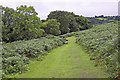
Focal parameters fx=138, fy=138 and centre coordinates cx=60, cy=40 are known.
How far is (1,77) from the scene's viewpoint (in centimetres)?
774

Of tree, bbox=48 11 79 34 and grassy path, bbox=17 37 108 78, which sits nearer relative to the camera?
grassy path, bbox=17 37 108 78

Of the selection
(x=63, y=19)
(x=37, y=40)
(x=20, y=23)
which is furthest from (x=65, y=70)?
(x=63, y=19)

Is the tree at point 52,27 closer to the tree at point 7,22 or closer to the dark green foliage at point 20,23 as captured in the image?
the dark green foliage at point 20,23

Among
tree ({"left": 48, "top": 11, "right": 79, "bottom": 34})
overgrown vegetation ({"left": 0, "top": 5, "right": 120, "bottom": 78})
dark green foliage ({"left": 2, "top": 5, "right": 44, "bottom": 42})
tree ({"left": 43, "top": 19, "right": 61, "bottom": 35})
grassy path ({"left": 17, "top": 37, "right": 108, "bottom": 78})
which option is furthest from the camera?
tree ({"left": 48, "top": 11, "right": 79, "bottom": 34})

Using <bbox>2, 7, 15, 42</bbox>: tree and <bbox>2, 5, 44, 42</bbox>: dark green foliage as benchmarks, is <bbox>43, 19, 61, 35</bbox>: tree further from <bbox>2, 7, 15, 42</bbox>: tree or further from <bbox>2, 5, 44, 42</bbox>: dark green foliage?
<bbox>2, 7, 15, 42</bbox>: tree

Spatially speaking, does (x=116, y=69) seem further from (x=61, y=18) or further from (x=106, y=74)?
(x=61, y=18)

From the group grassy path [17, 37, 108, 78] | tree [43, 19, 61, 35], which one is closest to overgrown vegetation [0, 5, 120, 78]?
tree [43, 19, 61, 35]

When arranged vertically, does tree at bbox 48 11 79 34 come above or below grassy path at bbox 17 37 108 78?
above

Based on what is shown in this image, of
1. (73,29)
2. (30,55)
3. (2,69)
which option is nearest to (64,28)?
(73,29)

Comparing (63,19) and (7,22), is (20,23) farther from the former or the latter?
(63,19)

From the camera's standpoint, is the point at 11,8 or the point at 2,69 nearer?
the point at 2,69

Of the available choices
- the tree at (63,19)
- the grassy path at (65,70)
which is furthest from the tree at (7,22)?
the tree at (63,19)

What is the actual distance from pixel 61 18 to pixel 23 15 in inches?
873

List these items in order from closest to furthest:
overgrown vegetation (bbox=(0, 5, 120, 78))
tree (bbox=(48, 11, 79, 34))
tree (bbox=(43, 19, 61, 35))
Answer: overgrown vegetation (bbox=(0, 5, 120, 78)) < tree (bbox=(43, 19, 61, 35)) < tree (bbox=(48, 11, 79, 34))
